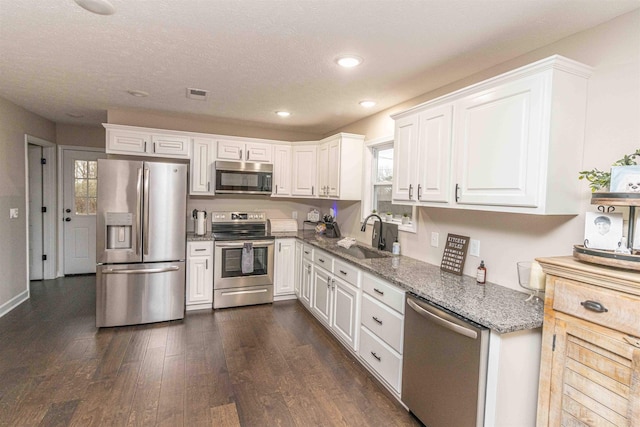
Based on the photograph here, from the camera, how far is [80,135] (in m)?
5.21

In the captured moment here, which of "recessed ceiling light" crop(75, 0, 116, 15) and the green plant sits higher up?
"recessed ceiling light" crop(75, 0, 116, 15)

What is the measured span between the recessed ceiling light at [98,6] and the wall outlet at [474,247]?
2.71 metres

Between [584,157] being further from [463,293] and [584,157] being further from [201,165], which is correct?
[201,165]

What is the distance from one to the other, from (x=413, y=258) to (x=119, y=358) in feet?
8.96

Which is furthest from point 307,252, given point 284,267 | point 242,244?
point 242,244

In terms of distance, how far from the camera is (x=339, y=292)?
3.10m

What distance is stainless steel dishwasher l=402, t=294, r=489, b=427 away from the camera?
1.62 metres

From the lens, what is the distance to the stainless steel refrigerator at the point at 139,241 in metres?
3.40

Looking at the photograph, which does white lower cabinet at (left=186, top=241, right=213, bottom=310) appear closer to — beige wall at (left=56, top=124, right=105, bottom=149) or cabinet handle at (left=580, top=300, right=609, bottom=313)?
beige wall at (left=56, top=124, right=105, bottom=149)

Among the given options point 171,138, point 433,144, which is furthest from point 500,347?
point 171,138

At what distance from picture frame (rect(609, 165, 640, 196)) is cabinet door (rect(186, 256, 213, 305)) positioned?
12.1 ft

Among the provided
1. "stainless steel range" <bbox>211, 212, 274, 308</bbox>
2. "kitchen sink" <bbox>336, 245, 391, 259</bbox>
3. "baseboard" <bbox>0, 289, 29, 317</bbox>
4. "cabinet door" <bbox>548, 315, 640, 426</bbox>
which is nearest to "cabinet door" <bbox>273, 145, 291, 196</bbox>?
"stainless steel range" <bbox>211, 212, 274, 308</bbox>

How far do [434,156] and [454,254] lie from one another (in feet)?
2.58

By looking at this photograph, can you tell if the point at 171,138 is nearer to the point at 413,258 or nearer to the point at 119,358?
the point at 119,358
